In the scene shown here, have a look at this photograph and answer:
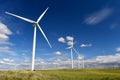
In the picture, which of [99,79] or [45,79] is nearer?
[45,79]

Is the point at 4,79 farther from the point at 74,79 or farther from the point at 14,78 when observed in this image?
the point at 74,79

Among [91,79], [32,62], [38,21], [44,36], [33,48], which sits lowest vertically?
[91,79]

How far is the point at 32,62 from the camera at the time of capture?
61875mm

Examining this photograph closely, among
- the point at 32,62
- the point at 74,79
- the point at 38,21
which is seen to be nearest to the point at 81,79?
the point at 74,79

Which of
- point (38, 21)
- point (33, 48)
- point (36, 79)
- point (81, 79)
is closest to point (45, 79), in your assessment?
point (36, 79)

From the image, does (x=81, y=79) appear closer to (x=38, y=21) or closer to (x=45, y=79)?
(x=45, y=79)

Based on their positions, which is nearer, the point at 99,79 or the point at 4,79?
the point at 4,79

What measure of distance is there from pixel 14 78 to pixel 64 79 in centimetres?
1193

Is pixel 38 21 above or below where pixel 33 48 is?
above

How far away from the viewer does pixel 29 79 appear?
42656 millimetres

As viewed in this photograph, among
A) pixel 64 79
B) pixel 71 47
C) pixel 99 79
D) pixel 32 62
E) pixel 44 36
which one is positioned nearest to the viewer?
pixel 64 79

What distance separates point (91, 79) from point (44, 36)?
25.0 m

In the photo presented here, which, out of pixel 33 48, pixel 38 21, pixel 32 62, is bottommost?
pixel 32 62

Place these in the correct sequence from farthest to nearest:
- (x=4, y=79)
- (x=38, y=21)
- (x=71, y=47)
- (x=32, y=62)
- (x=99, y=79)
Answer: (x=71, y=47), (x=38, y=21), (x=32, y=62), (x=99, y=79), (x=4, y=79)
